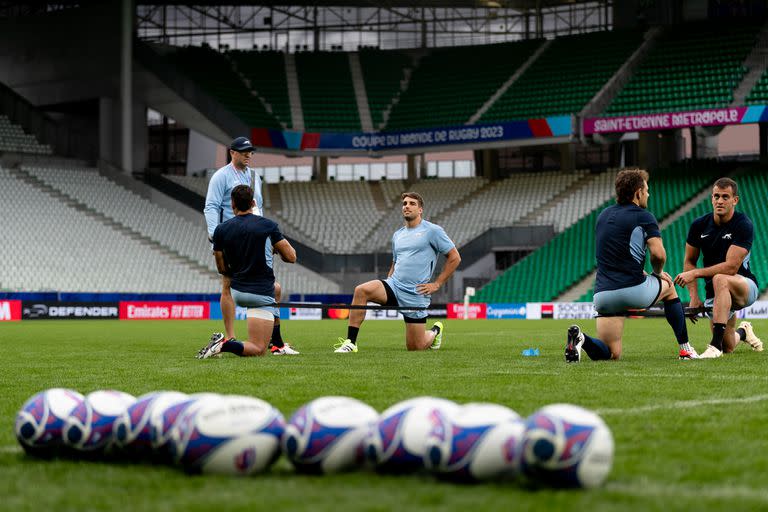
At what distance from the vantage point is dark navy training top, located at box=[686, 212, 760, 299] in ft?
38.8

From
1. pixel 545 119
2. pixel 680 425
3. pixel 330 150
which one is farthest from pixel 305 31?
pixel 680 425

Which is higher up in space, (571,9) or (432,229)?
(571,9)

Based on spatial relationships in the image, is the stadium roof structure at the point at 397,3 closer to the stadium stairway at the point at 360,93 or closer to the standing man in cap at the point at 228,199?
the stadium stairway at the point at 360,93

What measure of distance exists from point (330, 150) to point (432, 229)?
123 ft

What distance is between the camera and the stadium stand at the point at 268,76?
5250 centimetres

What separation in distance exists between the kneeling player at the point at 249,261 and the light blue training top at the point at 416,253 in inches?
89.9

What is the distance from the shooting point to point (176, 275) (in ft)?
142

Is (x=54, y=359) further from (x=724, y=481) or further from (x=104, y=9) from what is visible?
(x=104, y=9)

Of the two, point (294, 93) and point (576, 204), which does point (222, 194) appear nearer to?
point (576, 204)

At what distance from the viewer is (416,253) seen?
13859mm

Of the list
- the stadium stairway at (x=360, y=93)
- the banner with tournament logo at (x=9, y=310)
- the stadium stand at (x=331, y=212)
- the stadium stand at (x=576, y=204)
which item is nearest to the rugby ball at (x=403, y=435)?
the banner with tournament logo at (x=9, y=310)

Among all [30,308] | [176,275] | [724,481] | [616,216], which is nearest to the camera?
[724,481]

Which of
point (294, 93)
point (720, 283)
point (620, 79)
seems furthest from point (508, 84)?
point (720, 283)

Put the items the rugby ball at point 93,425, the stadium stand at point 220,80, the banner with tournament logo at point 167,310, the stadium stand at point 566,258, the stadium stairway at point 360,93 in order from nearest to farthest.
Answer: the rugby ball at point 93,425 → the banner with tournament logo at point 167,310 → the stadium stand at point 566,258 → the stadium stand at point 220,80 → the stadium stairway at point 360,93
